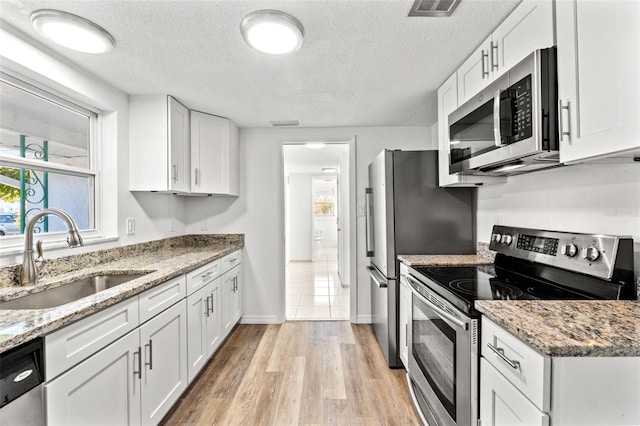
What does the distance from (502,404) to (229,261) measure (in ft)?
8.04

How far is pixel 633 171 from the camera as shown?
1.16 metres

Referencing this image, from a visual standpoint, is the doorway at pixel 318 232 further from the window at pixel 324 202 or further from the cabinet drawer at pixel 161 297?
the cabinet drawer at pixel 161 297

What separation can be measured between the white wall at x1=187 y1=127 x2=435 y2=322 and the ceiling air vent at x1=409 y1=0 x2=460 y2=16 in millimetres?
1920

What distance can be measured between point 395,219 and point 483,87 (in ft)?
3.53

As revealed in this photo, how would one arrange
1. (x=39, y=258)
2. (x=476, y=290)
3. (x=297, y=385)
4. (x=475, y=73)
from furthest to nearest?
(x=297, y=385) → (x=475, y=73) → (x=39, y=258) → (x=476, y=290)

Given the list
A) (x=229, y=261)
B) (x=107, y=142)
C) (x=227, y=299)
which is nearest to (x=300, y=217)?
(x=229, y=261)

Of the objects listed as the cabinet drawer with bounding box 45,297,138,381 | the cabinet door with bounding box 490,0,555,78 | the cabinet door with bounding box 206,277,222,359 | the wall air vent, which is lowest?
the cabinet door with bounding box 206,277,222,359

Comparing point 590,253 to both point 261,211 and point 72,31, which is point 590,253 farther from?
point 261,211

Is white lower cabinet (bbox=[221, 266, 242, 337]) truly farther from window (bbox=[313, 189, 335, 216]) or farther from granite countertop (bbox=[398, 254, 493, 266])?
window (bbox=[313, 189, 335, 216])

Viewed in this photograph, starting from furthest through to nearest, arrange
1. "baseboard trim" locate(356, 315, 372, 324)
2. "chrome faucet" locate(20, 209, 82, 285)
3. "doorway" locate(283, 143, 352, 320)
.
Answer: "doorway" locate(283, 143, 352, 320) → "baseboard trim" locate(356, 315, 372, 324) → "chrome faucet" locate(20, 209, 82, 285)

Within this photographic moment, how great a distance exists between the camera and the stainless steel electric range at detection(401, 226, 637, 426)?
1178 mm

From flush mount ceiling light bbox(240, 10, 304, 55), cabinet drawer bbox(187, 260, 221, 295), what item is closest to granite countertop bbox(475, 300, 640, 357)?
flush mount ceiling light bbox(240, 10, 304, 55)

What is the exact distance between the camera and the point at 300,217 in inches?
299

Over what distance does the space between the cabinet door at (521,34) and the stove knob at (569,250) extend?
0.87m
